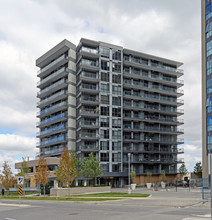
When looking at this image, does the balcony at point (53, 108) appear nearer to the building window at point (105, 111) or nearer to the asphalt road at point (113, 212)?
the building window at point (105, 111)

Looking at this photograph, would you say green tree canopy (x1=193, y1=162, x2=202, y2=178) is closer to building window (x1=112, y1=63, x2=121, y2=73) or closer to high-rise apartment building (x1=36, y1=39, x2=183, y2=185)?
high-rise apartment building (x1=36, y1=39, x2=183, y2=185)

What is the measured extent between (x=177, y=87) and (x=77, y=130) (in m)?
35.2

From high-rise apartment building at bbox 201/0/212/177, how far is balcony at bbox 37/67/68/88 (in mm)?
34763

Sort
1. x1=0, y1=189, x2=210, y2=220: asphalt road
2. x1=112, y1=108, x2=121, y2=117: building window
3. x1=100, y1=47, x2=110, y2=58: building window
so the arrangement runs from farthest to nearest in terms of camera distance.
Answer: x1=112, y1=108, x2=121, y2=117: building window < x1=100, y1=47, x2=110, y2=58: building window < x1=0, y1=189, x2=210, y2=220: asphalt road

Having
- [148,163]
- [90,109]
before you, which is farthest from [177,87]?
[90,109]

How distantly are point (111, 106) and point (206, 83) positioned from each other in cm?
2573

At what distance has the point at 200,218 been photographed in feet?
60.0

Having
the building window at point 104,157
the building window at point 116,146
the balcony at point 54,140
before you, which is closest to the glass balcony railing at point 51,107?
the balcony at point 54,140

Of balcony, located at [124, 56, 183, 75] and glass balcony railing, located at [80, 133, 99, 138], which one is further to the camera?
balcony, located at [124, 56, 183, 75]

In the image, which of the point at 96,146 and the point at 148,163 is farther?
the point at 148,163

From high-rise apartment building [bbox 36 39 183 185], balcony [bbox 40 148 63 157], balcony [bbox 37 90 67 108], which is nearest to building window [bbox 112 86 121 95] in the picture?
high-rise apartment building [bbox 36 39 183 185]

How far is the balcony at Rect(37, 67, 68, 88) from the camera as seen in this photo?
85125 millimetres

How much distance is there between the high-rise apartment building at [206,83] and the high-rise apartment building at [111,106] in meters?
23.9

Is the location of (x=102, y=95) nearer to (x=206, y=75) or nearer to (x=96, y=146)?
(x=96, y=146)
